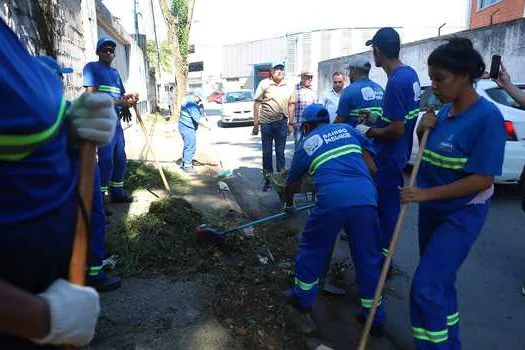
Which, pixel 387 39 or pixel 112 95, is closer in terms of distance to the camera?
pixel 387 39

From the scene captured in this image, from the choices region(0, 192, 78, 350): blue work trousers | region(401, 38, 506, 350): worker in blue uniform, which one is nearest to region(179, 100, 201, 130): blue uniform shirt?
region(401, 38, 506, 350): worker in blue uniform

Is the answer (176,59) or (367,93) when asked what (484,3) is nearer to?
(176,59)

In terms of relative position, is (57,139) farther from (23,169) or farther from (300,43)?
(300,43)

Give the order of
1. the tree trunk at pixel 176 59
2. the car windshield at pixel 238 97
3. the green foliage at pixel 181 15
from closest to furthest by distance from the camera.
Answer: the tree trunk at pixel 176 59 < the car windshield at pixel 238 97 < the green foliage at pixel 181 15

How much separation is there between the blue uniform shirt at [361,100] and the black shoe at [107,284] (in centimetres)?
269

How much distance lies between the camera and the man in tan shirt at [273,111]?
7008mm

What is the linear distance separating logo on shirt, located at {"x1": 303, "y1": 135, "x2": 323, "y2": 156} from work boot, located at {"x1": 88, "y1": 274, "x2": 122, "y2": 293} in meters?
1.74

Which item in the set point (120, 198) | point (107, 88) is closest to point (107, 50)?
point (107, 88)

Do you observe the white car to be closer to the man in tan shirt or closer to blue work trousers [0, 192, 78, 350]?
the man in tan shirt

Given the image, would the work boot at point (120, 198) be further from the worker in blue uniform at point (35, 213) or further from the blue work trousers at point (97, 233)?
the worker in blue uniform at point (35, 213)

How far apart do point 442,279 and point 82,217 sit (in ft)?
6.32

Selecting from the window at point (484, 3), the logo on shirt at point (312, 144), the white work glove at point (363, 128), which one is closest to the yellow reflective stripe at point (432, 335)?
the logo on shirt at point (312, 144)

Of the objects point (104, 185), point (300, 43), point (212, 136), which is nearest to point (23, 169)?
point (104, 185)

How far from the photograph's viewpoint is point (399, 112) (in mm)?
3523
